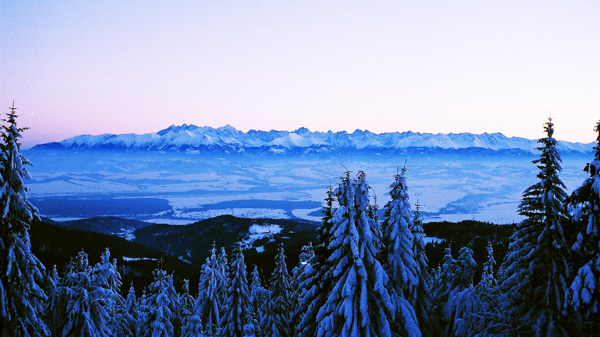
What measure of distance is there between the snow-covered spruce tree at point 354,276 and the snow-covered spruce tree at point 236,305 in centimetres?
1085

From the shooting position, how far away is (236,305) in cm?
2311

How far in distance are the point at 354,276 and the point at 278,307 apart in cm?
1121

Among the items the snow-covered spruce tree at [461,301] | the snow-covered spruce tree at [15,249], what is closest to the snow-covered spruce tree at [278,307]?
the snow-covered spruce tree at [461,301]

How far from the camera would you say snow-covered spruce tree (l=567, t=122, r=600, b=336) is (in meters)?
10.7

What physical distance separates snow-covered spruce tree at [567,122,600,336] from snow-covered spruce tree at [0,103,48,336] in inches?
627

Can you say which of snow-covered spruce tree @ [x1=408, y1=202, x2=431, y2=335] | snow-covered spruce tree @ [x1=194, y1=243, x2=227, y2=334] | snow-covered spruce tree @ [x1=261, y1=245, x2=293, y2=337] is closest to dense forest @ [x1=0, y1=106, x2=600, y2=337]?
snow-covered spruce tree @ [x1=408, y1=202, x2=431, y2=335]

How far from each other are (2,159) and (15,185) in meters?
0.84

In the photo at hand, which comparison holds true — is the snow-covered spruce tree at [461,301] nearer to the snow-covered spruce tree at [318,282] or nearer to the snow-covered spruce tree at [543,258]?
the snow-covered spruce tree at [543,258]

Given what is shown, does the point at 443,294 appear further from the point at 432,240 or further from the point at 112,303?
the point at 432,240

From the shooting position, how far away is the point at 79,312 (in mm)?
15805

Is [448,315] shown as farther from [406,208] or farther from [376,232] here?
[376,232]

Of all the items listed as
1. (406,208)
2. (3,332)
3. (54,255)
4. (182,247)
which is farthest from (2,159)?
(182,247)

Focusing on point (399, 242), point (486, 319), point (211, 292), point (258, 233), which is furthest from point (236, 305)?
point (258, 233)

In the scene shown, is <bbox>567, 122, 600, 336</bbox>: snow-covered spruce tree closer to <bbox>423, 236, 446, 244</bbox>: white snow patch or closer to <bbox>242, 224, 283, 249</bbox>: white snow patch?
<bbox>423, 236, 446, 244</bbox>: white snow patch
